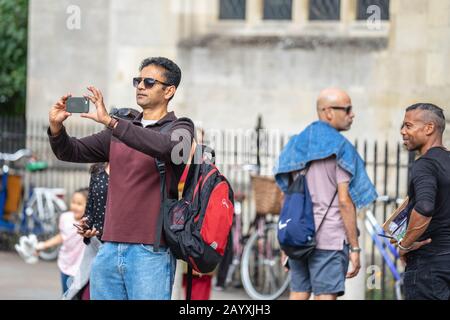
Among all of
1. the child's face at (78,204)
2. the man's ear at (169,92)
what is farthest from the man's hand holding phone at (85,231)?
the child's face at (78,204)

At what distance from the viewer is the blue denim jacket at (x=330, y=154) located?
24.2ft

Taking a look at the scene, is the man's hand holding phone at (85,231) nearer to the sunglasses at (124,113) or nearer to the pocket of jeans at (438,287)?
the sunglasses at (124,113)

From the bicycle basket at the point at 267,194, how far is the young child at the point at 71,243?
2066mm

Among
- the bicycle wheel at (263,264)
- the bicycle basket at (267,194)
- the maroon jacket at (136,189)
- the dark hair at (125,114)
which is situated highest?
the dark hair at (125,114)

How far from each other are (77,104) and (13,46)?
40.2ft

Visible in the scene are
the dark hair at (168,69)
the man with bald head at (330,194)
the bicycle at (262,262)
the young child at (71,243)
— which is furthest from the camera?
the bicycle at (262,262)

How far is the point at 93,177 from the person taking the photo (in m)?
7.00

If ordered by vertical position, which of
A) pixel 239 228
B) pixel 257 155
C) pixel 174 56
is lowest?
pixel 239 228

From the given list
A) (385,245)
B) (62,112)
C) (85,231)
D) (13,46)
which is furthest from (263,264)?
(13,46)

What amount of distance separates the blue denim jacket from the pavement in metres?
3.36

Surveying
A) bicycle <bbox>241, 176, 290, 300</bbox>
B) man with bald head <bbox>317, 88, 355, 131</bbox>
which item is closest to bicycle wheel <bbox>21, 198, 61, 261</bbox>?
bicycle <bbox>241, 176, 290, 300</bbox>

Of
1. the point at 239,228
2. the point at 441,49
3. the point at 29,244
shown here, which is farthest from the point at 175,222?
the point at 441,49

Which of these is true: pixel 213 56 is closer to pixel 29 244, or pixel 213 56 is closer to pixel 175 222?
pixel 29 244
